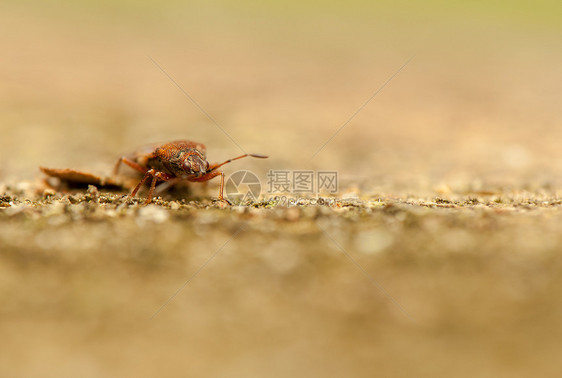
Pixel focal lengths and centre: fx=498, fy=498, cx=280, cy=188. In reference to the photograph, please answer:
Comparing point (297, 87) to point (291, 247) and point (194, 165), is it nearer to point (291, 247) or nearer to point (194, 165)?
point (194, 165)

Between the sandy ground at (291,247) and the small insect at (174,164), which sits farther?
the small insect at (174,164)

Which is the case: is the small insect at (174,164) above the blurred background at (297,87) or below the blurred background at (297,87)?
below

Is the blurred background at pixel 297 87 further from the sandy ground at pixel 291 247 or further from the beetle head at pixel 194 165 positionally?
the beetle head at pixel 194 165

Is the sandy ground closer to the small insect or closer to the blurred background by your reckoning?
the blurred background

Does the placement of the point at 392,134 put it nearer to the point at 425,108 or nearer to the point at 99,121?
the point at 425,108

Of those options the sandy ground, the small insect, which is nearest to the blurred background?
the sandy ground

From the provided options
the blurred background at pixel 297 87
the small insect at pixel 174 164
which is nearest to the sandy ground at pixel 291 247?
the blurred background at pixel 297 87
